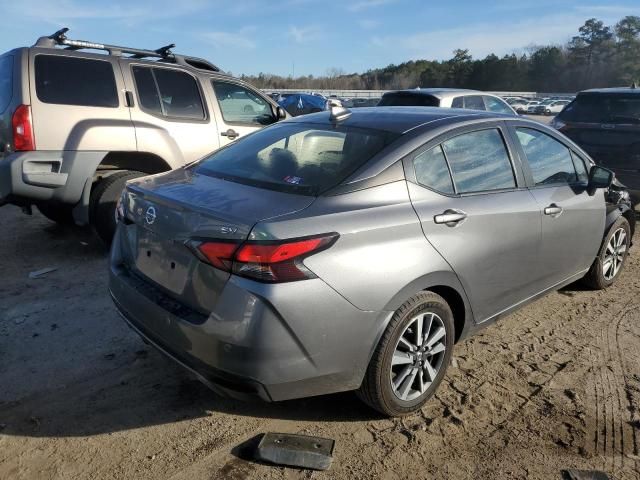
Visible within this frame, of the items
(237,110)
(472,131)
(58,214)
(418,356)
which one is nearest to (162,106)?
(237,110)

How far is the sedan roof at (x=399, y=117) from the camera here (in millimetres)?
3205

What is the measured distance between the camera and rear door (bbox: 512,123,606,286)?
371 cm

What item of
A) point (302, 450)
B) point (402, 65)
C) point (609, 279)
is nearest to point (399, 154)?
point (302, 450)

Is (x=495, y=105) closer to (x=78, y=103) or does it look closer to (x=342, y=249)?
(x=78, y=103)

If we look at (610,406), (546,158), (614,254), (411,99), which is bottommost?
(610,406)

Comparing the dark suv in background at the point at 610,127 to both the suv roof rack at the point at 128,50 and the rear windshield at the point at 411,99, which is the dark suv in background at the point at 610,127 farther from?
the suv roof rack at the point at 128,50

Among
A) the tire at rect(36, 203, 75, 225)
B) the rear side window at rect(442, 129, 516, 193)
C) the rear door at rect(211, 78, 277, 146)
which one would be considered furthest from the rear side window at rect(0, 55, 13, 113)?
the rear side window at rect(442, 129, 516, 193)

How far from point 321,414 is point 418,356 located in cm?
63

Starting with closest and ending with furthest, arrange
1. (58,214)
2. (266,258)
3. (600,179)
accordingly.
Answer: (266,258), (600,179), (58,214)

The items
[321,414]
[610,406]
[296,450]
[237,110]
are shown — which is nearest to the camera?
[296,450]

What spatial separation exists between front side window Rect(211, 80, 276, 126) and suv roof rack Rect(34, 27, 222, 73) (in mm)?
389

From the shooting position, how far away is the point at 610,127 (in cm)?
736

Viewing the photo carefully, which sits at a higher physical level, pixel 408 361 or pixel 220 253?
pixel 220 253

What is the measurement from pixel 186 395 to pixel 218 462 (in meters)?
0.63
